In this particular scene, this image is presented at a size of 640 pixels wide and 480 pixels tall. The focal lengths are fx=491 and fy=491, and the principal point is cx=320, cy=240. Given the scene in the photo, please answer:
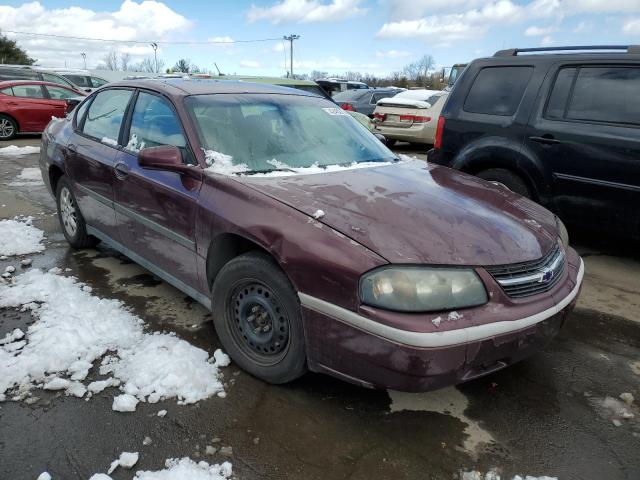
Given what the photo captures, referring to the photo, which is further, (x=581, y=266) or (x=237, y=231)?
(x=581, y=266)

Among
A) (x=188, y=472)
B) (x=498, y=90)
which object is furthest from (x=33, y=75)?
(x=188, y=472)

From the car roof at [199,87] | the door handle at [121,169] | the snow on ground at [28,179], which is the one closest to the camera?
the car roof at [199,87]

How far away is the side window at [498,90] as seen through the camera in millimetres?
4707

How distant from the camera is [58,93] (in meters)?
12.8

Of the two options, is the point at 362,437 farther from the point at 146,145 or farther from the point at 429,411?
the point at 146,145

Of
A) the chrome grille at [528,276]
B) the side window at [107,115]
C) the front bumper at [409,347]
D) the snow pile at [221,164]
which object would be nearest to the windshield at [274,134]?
the snow pile at [221,164]

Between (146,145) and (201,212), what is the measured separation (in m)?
0.93

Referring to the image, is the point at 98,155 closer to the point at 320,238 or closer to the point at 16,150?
the point at 320,238

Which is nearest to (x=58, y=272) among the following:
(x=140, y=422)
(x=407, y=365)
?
(x=140, y=422)

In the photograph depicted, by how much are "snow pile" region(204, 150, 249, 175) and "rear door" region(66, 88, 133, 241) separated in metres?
1.07

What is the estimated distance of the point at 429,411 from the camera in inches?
97.5

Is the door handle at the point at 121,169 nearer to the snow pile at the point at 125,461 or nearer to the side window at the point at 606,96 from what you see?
the snow pile at the point at 125,461

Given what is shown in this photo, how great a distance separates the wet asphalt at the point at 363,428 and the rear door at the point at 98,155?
43.6 inches

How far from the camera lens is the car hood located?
220cm
